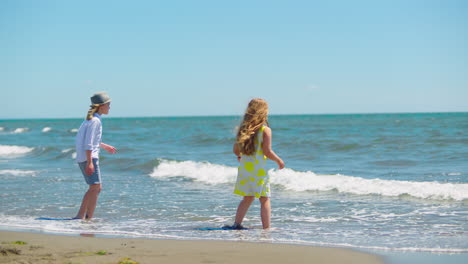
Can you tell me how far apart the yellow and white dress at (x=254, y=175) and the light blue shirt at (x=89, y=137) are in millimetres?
1944

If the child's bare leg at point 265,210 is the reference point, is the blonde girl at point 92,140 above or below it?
above

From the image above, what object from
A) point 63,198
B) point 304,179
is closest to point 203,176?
point 304,179

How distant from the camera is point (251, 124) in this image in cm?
583

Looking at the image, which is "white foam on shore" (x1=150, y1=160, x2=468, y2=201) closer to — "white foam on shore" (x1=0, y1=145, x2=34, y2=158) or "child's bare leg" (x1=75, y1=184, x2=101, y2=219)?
"child's bare leg" (x1=75, y1=184, x2=101, y2=219)

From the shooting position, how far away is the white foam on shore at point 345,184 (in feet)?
29.4

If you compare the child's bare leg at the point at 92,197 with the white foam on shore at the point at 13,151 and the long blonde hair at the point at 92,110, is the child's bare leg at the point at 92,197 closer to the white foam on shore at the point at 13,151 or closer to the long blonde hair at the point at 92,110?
the long blonde hair at the point at 92,110

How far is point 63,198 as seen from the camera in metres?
9.20

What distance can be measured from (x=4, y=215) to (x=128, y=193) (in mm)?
2681

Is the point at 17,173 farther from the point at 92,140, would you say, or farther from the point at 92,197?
the point at 92,140

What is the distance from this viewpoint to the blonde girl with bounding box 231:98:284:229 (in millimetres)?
5805

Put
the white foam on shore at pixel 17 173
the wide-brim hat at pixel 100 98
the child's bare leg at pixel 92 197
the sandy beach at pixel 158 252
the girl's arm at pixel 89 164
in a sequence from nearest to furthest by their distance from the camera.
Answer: the sandy beach at pixel 158 252
the girl's arm at pixel 89 164
the wide-brim hat at pixel 100 98
the child's bare leg at pixel 92 197
the white foam on shore at pixel 17 173

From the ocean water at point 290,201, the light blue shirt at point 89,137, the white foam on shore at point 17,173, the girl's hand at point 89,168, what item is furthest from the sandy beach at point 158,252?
the white foam on shore at point 17,173

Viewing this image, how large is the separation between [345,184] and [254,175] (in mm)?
4815

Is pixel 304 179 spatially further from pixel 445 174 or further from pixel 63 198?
pixel 63 198
